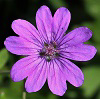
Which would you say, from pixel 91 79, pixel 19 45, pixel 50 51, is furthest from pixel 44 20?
pixel 91 79

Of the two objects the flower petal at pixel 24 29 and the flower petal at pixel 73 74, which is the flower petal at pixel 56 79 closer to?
the flower petal at pixel 73 74

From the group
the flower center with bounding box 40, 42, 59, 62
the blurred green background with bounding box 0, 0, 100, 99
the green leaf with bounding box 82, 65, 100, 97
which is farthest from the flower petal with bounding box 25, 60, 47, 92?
the green leaf with bounding box 82, 65, 100, 97

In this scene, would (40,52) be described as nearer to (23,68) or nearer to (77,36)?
(23,68)

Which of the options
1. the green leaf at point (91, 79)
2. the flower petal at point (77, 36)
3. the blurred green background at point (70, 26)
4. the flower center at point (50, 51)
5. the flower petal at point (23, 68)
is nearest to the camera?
the flower petal at point (23, 68)

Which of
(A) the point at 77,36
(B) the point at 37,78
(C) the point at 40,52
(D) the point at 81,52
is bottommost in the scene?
(B) the point at 37,78

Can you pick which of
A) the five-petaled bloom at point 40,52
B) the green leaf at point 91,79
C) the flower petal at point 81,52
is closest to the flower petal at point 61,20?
the five-petaled bloom at point 40,52

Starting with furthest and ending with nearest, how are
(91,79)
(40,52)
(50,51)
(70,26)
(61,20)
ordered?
(70,26)
(91,79)
(50,51)
(40,52)
(61,20)
